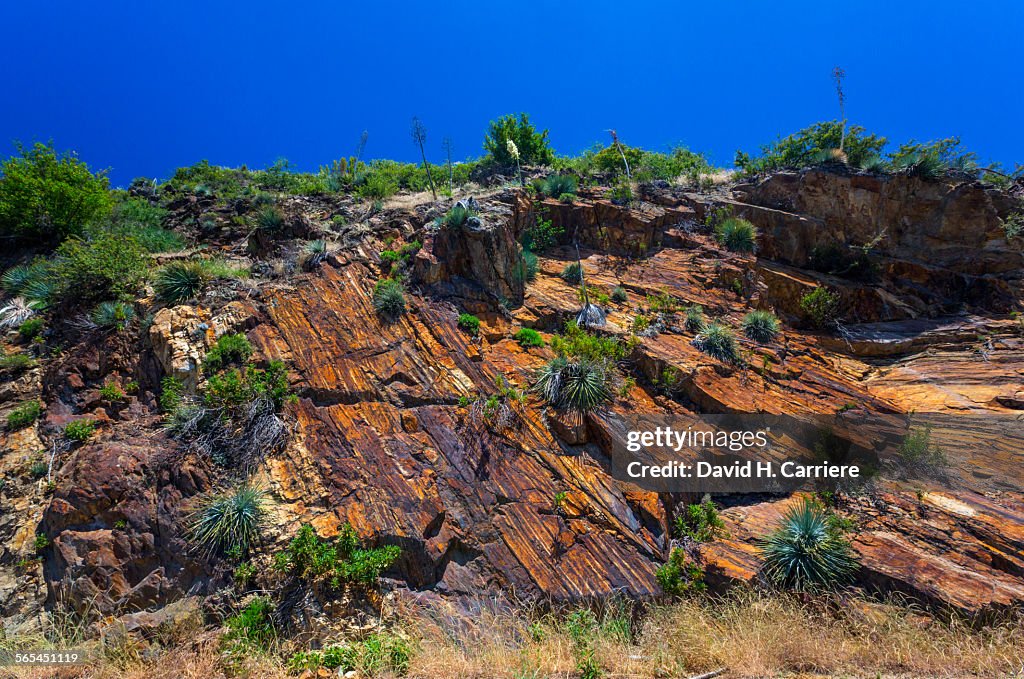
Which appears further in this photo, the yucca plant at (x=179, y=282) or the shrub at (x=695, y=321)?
→ the shrub at (x=695, y=321)

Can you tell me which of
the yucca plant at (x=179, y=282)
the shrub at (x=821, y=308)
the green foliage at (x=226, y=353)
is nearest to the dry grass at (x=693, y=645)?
the green foliage at (x=226, y=353)

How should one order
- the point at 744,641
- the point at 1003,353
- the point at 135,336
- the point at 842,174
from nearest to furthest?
the point at 744,641
the point at 135,336
the point at 1003,353
the point at 842,174

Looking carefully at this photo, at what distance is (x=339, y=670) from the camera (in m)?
5.75

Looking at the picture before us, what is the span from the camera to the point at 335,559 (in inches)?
262

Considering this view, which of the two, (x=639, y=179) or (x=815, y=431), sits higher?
(x=639, y=179)

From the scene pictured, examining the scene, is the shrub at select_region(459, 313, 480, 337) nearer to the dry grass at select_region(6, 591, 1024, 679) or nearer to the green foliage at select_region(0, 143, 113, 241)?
the dry grass at select_region(6, 591, 1024, 679)

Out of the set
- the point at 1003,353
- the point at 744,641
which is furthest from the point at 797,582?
the point at 1003,353

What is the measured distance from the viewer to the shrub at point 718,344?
1012cm

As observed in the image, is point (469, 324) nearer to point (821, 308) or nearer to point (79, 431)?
point (79, 431)

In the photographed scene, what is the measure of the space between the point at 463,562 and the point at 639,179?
589 inches

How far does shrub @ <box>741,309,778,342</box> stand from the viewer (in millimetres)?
11023

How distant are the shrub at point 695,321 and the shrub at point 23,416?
1488cm

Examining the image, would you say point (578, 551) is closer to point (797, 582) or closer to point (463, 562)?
point (463, 562)

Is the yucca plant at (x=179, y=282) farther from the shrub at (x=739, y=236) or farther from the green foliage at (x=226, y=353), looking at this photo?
the shrub at (x=739, y=236)
